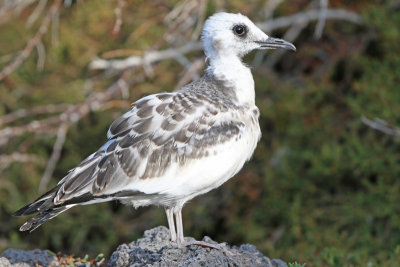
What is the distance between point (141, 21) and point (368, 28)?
3690 mm

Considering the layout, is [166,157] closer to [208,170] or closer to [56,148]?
[208,170]

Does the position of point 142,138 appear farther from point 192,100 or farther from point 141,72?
point 141,72

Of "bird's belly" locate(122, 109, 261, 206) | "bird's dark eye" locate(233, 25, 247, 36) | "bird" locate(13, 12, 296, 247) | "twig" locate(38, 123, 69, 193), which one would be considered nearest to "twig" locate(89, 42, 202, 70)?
"twig" locate(38, 123, 69, 193)

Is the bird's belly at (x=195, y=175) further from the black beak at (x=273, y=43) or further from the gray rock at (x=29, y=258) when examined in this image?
the black beak at (x=273, y=43)

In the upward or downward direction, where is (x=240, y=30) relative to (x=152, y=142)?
upward

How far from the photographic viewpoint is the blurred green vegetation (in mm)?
10297

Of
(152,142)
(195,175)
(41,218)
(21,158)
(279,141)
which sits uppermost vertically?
(152,142)

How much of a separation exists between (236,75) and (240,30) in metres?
0.48

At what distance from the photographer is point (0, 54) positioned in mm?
11844

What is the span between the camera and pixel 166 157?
6.20 m

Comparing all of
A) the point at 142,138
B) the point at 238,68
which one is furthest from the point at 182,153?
the point at 238,68

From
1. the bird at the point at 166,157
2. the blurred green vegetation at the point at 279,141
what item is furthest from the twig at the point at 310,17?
the bird at the point at 166,157

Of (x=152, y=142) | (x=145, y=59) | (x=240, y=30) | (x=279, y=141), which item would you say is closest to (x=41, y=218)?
(x=152, y=142)

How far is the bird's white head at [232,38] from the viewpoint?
272 inches
